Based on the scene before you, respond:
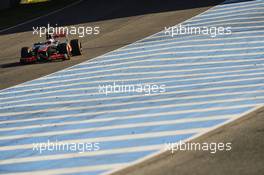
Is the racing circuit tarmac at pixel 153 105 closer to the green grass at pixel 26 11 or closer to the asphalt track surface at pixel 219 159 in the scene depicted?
the asphalt track surface at pixel 219 159

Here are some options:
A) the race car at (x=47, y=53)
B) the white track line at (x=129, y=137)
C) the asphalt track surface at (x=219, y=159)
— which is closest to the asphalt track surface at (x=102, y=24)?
the race car at (x=47, y=53)

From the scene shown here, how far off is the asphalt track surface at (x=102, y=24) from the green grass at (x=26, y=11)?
1441mm

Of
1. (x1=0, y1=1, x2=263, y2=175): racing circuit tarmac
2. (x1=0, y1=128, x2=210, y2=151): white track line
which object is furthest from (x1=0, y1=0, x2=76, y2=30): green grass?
(x1=0, y1=128, x2=210, y2=151): white track line

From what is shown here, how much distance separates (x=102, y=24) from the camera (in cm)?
3031

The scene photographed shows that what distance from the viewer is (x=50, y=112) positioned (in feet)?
55.3

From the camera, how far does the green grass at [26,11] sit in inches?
1363

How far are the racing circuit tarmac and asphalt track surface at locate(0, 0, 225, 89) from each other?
0.45 feet

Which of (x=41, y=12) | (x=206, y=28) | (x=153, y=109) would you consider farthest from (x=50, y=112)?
(x=41, y=12)

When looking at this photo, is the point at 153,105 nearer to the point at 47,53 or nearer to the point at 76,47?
the point at 47,53

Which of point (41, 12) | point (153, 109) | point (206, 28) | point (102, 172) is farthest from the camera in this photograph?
point (41, 12)

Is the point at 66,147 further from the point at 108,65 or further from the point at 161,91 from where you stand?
the point at 108,65

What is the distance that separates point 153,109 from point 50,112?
3.03 m

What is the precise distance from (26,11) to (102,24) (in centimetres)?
864

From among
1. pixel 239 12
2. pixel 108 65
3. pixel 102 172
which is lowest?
pixel 102 172
